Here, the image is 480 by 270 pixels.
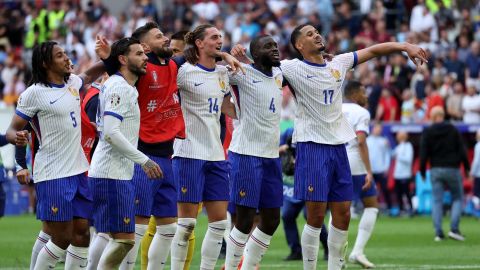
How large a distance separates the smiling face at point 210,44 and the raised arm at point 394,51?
5.35 ft

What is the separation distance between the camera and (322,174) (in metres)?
12.9

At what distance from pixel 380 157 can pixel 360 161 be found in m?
11.6

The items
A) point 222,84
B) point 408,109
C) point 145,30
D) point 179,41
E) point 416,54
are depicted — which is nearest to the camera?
point 145,30

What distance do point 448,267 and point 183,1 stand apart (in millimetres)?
24796

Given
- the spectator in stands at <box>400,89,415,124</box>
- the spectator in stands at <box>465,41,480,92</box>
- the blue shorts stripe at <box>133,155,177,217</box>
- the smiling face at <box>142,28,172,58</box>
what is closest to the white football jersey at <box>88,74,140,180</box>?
the blue shorts stripe at <box>133,155,177,217</box>

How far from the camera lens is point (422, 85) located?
1191 inches

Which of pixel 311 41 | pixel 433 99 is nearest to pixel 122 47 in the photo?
pixel 311 41

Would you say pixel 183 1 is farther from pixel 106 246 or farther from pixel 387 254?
pixel 106 246

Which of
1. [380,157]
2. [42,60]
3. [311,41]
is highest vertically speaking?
[311,41]

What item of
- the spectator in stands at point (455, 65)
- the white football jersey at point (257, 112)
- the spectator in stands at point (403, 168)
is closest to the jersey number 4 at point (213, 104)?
the white football jersey at point (257, 112)

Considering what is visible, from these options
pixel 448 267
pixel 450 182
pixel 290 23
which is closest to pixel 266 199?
pixel 448 267

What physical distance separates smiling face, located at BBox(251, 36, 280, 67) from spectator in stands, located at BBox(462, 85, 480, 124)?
15.6 meters

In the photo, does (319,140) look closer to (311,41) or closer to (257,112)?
(257,112)

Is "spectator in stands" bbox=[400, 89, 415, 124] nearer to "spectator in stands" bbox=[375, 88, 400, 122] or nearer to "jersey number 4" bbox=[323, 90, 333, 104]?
"spectator in stands" bbox=[375, 88, 400, 122]
